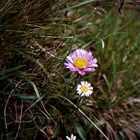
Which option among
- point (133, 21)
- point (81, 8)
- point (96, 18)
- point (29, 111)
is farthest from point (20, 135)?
point (133, 21)

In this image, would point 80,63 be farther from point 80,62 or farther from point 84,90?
point 84,90

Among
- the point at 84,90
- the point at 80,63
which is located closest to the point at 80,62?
the point at 80,63

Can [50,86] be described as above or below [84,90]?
above

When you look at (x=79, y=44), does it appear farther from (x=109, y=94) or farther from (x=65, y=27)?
(x=109, y=94)

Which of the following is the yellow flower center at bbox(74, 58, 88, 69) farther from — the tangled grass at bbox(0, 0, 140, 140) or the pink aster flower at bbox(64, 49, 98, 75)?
the tangled grass at bbox(0, 0, 140, 140)

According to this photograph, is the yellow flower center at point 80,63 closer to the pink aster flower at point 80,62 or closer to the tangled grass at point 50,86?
the pink aster flower at point 80,62

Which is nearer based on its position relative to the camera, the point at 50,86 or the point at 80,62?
the point at 80,62

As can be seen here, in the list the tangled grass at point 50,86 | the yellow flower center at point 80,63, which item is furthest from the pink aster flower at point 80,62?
the tangled grass at point 50,86
